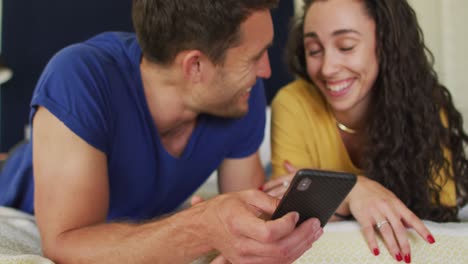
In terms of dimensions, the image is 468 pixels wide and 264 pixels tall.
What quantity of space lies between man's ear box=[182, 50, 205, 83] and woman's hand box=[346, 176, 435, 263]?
1.40ft

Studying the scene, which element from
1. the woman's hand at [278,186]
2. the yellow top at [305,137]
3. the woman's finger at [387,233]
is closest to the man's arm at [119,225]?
the woman's finger at [387,233]

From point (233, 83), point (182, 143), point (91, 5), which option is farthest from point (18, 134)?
point (233, 83)

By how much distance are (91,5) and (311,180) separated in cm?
230

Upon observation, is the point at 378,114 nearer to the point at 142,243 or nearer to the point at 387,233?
the point at 387,233

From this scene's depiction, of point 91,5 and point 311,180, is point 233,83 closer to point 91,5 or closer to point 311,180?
point 311,180

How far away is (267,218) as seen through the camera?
2.48 ft

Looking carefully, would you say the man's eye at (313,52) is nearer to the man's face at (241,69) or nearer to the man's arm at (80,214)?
the man's face at (241,69)

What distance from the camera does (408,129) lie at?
1326 mm

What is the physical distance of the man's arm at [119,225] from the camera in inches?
26.5

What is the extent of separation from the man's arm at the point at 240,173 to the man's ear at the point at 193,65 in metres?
0.35

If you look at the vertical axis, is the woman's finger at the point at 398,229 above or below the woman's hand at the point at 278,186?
above

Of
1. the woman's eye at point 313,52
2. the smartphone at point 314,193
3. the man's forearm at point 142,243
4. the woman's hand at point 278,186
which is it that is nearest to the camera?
the smartphone at point 314,193

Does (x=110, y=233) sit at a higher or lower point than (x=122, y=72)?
lower

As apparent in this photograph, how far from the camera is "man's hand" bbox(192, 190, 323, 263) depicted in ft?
2.14
